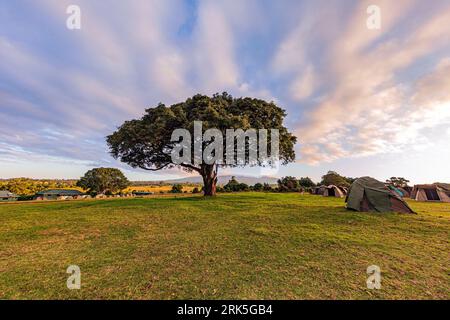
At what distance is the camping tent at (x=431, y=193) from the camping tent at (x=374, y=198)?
47.3ft

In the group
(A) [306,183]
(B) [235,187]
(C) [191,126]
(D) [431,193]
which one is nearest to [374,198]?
(C) [191,126]

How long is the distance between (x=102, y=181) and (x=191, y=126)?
67.4 meters

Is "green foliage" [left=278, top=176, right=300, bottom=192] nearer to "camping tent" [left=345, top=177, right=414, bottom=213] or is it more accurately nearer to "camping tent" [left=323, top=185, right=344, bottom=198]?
"camping tent" [left=323, top=185, right=344, bottom=198]

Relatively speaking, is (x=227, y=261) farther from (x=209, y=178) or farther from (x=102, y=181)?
(x=102, y=181)

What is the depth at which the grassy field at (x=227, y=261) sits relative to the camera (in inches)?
138

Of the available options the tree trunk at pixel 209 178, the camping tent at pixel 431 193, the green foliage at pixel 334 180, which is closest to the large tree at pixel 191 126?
the tree trunk at pixel 209 178

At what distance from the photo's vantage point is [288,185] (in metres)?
46.3

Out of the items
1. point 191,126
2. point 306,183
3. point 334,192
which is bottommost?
point 334,192

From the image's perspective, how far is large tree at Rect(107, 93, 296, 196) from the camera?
1777 centimetres

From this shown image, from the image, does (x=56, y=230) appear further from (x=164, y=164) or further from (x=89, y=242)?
(x=164, y=164)

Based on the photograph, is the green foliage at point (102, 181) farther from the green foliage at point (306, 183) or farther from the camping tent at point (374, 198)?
the camping tent at point (374, 198)

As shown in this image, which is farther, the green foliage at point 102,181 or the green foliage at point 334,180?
the green foliage at point 102,181

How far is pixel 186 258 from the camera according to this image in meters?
5.03

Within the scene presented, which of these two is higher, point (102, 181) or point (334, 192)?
point (102, 181)
